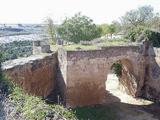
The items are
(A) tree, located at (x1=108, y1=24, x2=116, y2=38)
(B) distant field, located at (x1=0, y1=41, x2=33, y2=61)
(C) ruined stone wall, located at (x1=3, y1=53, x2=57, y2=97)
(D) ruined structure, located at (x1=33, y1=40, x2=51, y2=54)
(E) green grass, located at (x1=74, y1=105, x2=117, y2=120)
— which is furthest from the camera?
(A) tree, located at (x1=108, y1=24, x2=116, y2=38)

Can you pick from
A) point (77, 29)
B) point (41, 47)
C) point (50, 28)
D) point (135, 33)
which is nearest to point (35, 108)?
point (41, 47)

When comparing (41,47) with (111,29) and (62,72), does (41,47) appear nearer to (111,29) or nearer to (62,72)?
(62,72)

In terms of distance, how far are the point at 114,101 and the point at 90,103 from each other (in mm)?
1828

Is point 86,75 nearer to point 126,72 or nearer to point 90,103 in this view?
point 90,103

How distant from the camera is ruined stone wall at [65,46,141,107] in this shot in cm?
1927

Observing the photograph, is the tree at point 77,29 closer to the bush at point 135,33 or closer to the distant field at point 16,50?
the distant field at point 16,50

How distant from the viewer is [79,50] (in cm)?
1923

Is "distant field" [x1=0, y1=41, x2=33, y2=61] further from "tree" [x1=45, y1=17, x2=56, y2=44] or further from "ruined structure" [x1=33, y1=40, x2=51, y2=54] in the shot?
"ruined structure" [x1=33, y1=40, x2=51, y2=54]

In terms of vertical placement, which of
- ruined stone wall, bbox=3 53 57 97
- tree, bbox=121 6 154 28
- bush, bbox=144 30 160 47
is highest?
tree, bbox=121 6 154 28

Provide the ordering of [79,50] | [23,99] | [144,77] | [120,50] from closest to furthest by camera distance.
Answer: [23,99], [79,50], [120,50], [144,77]

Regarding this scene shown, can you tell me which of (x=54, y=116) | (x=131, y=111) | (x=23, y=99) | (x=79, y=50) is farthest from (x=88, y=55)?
(x=54, y=116)

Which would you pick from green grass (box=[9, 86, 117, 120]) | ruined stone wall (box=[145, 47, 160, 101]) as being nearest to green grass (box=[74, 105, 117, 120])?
ruined stone wall (box=[145, 47, 160, 101])

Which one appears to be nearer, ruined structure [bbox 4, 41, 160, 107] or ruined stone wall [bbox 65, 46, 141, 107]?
ruined structure [bbox 4, 41, 160, 107]

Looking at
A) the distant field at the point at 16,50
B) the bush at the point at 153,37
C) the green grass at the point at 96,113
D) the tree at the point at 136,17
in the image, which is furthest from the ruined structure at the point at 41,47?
the tree at the point at 136,17
